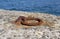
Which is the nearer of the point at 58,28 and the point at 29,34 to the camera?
the point at 29,34

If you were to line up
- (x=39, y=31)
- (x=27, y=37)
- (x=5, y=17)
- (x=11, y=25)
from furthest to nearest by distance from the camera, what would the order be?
(x=5, y=17), (x=11, y=25), (x=39, y=31), (x=27, y=37)

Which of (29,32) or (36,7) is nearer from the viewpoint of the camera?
(29,32)

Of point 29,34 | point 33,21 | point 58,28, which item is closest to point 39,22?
point 33,21

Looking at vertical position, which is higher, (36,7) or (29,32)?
(36,7)

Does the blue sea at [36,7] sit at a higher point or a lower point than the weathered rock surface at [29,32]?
higher

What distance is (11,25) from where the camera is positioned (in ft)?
38.5

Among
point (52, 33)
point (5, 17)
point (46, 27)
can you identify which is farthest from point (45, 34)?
point (5, 17)

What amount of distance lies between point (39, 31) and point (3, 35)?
1.66 m

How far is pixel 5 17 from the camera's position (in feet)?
45.2

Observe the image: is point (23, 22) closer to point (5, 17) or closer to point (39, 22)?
point (39, 22)

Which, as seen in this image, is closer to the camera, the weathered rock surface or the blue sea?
the weathered rock surface

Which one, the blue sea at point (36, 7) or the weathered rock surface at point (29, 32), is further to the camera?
the blue sea at point (36, 7)

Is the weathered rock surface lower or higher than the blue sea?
lower

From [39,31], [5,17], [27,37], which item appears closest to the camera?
[27,37]
